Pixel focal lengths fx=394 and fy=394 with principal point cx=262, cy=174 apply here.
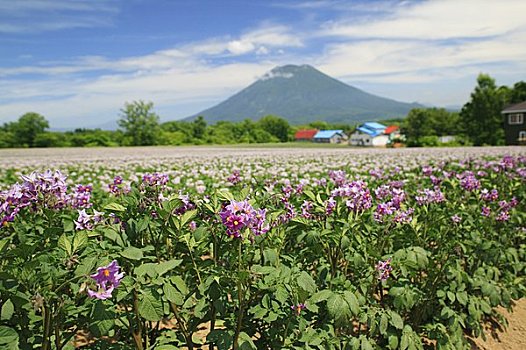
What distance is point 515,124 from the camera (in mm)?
47000

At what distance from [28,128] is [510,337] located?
89280mm

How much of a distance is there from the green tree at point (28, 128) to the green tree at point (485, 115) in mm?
75116

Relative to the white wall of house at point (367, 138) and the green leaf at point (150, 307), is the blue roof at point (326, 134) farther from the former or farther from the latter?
the green leaf at point (150, 307)

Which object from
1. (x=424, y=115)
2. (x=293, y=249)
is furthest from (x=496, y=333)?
(x=424, y=115)

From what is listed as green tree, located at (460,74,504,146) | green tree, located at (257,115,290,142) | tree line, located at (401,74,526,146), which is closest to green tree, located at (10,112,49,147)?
green tree, located at (257,115,290,142)

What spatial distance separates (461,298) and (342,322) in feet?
5.50

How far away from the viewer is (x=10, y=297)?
1.96 m

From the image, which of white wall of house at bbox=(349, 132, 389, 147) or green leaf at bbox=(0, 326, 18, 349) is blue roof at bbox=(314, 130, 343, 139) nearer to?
white wall of house at bbox=(349, 132, 389, 147)

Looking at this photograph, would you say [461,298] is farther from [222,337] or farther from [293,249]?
[222,337]

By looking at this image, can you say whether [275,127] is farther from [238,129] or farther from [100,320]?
[100,320]

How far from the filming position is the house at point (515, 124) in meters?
46.1

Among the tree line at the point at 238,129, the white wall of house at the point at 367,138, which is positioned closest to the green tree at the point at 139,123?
the tree line at the point at 238,129

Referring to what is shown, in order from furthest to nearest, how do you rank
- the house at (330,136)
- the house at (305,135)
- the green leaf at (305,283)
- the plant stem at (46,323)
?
the house at (305,135)
the house at (330,136)
the green leaf at (305,283)
the plant stem at (46,323)

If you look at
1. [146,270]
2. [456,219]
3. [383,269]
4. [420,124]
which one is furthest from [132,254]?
[420,124]
